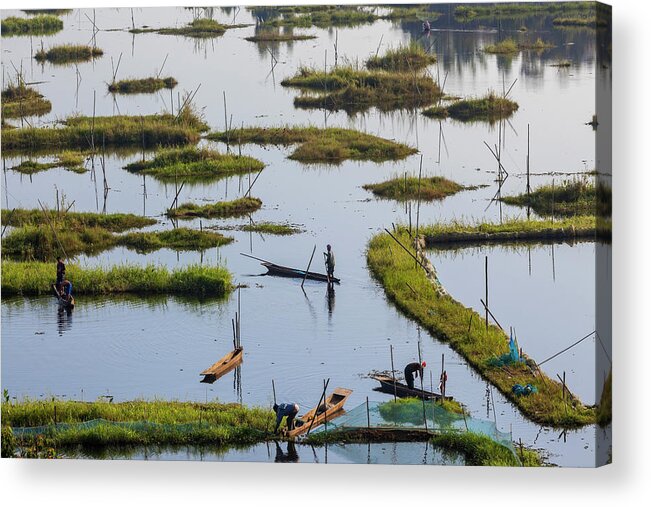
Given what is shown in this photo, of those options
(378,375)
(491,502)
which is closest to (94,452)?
(378,375)

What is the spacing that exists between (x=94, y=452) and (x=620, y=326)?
3675 mm

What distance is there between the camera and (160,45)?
1034 cm

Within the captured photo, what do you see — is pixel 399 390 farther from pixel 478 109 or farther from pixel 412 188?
pixel 478 109

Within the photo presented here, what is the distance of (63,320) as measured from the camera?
36.3 ft

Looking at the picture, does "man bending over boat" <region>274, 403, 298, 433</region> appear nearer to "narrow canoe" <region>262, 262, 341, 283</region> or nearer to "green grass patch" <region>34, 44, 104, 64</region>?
"narrow canoe" <region>262, 262, 341, 283</region>

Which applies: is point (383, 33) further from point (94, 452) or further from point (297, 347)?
point (94, 452)

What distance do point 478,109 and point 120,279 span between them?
319 cm

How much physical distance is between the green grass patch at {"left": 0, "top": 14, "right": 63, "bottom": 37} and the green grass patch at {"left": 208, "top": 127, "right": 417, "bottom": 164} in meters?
1.50

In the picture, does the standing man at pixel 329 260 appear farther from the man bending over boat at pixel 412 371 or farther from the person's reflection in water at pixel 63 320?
the person's reflection in water at pixel 63 320

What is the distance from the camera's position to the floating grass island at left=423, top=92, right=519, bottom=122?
433 inches

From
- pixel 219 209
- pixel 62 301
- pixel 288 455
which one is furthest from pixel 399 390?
pixel 62 301

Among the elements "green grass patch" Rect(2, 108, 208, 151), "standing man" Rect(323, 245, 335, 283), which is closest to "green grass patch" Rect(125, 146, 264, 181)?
"green grass patch" Rect(2, 108, 208, 151)

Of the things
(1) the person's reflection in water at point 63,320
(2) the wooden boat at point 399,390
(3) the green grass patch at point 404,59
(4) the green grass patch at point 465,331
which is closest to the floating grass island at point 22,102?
(1) the person's reflection in water at point 63,320

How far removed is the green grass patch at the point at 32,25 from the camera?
1016cm
